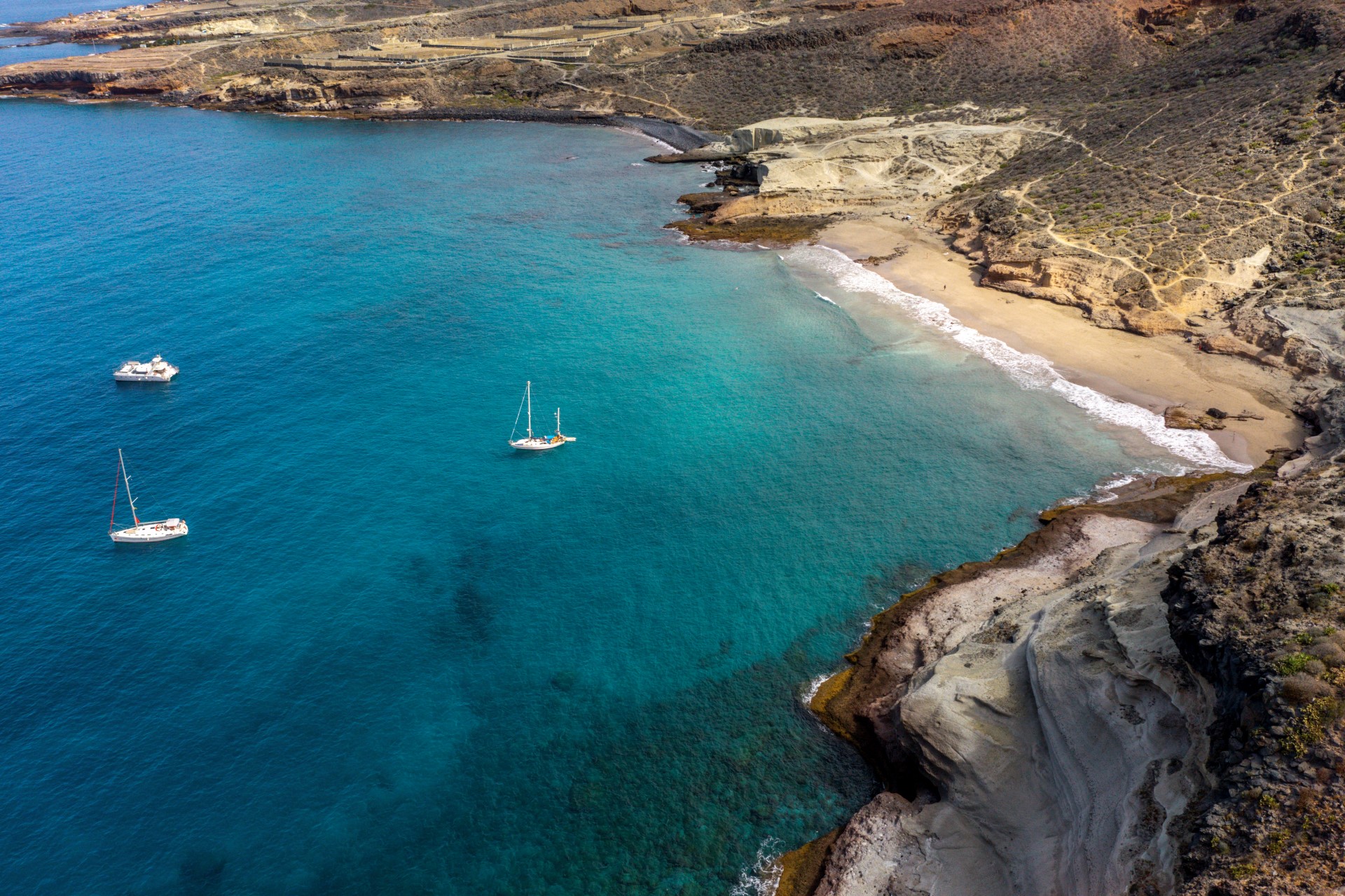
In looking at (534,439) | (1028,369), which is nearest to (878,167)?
(1028,369)

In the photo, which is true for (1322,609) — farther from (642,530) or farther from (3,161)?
(3,161)

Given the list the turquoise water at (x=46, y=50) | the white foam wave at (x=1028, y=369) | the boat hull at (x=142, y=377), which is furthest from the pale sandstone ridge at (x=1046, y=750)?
the turquoise water at (x=46, y=50)

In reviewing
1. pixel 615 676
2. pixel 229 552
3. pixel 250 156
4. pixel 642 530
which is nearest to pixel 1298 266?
pixel 642 530

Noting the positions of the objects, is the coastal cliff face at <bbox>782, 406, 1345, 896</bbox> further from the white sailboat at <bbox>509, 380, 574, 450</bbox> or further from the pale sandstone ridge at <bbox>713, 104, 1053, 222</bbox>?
the pale sandstone ridge at <bbox>713, 104, 1053, 222</bbox>

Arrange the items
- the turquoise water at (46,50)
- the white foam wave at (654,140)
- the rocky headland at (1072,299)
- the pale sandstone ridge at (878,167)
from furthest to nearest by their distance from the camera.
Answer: the turquoise water at (46,50), the white foam wave at (654,140), the pale sandstone ridge at (878,167), the rocky headland at (1072,299)

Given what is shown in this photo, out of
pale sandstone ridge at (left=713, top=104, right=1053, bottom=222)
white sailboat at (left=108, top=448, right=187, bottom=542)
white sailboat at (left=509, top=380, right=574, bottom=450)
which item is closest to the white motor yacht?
white sailboat at (left=108, top=448, right=187, bottom=542)

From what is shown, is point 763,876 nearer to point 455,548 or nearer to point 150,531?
point 455,548

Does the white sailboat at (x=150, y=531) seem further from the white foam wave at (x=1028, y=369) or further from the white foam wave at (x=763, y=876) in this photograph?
the white foam wave at (x=1028, y=369)
